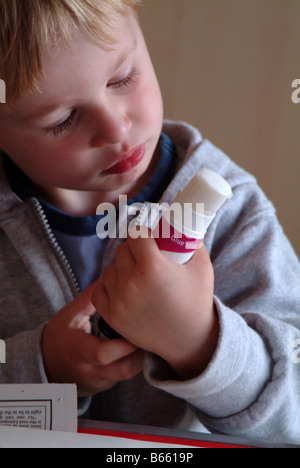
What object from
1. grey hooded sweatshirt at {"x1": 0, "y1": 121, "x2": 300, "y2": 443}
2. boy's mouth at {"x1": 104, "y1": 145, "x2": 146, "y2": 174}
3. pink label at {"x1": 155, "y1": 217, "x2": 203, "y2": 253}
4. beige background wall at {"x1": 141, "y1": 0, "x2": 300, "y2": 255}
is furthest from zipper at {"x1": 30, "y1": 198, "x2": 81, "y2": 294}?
beige background wall at {"x1": 141, "y1": 0, "x2": 300, "y2": 255}

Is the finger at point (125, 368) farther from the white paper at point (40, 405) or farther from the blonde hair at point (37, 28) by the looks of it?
the blonde hair at point (37, 28)

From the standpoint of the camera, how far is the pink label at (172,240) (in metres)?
0.38

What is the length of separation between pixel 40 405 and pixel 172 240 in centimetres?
17

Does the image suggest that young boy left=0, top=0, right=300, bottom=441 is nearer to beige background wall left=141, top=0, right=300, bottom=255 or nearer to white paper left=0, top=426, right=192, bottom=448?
white paper left=0, top=426, right=192, bottom=448

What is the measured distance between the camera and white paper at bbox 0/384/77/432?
16.7 inches

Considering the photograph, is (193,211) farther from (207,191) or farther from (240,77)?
(240,77)

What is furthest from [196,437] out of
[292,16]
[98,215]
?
[292,16]

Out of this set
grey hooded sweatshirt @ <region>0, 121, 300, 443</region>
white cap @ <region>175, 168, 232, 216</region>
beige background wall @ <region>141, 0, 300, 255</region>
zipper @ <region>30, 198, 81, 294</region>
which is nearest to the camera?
white cap @ <region>175, 168, 232, 216</region>

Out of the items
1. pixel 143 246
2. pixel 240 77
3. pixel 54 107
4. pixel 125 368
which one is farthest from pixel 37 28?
pixel 240 77

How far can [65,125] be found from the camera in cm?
49

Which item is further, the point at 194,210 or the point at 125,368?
the point at 125,368

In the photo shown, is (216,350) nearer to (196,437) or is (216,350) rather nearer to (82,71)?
(196,437)

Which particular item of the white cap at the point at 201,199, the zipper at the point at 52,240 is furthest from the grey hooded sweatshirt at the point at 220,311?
the white cap at the point at 201,199
